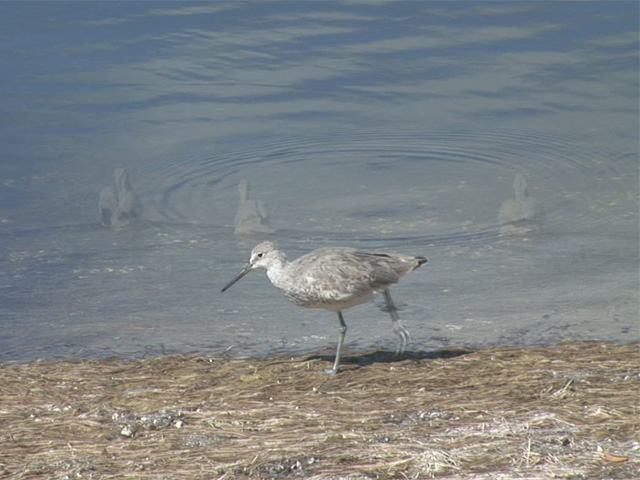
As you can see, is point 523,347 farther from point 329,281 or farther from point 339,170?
point 339,170

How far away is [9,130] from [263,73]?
3.48m

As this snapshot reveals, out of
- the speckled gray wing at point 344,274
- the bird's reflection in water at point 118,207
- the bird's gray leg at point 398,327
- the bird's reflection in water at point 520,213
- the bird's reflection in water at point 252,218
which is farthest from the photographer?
the bird's reflection in water at point 118,207

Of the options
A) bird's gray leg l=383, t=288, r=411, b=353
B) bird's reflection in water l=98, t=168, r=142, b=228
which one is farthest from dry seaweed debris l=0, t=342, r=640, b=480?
bird's reflection in water l=98, t=168, r=142, b=228

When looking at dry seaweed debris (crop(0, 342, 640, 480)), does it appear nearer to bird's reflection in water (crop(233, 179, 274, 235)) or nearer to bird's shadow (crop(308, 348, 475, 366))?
bird's shadow (crop(308, 348, 475, 366))

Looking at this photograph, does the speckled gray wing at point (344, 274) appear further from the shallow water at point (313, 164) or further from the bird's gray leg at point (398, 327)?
the shallow water at point (313, 164)

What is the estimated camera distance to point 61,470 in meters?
5.47

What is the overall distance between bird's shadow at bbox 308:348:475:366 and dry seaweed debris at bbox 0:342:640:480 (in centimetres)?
3

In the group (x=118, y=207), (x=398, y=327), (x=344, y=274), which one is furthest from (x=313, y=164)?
(x=344, y=274)

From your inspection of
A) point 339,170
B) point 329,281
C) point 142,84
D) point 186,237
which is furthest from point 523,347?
point 142,84

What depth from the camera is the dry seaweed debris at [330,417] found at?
17.7 ft

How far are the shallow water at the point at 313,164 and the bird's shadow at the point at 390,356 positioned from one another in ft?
0.84

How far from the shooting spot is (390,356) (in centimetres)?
771

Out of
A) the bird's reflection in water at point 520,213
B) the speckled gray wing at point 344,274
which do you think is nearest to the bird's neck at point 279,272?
the speckled gray wing at point 344,274

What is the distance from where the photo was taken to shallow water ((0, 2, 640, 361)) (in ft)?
28.7
